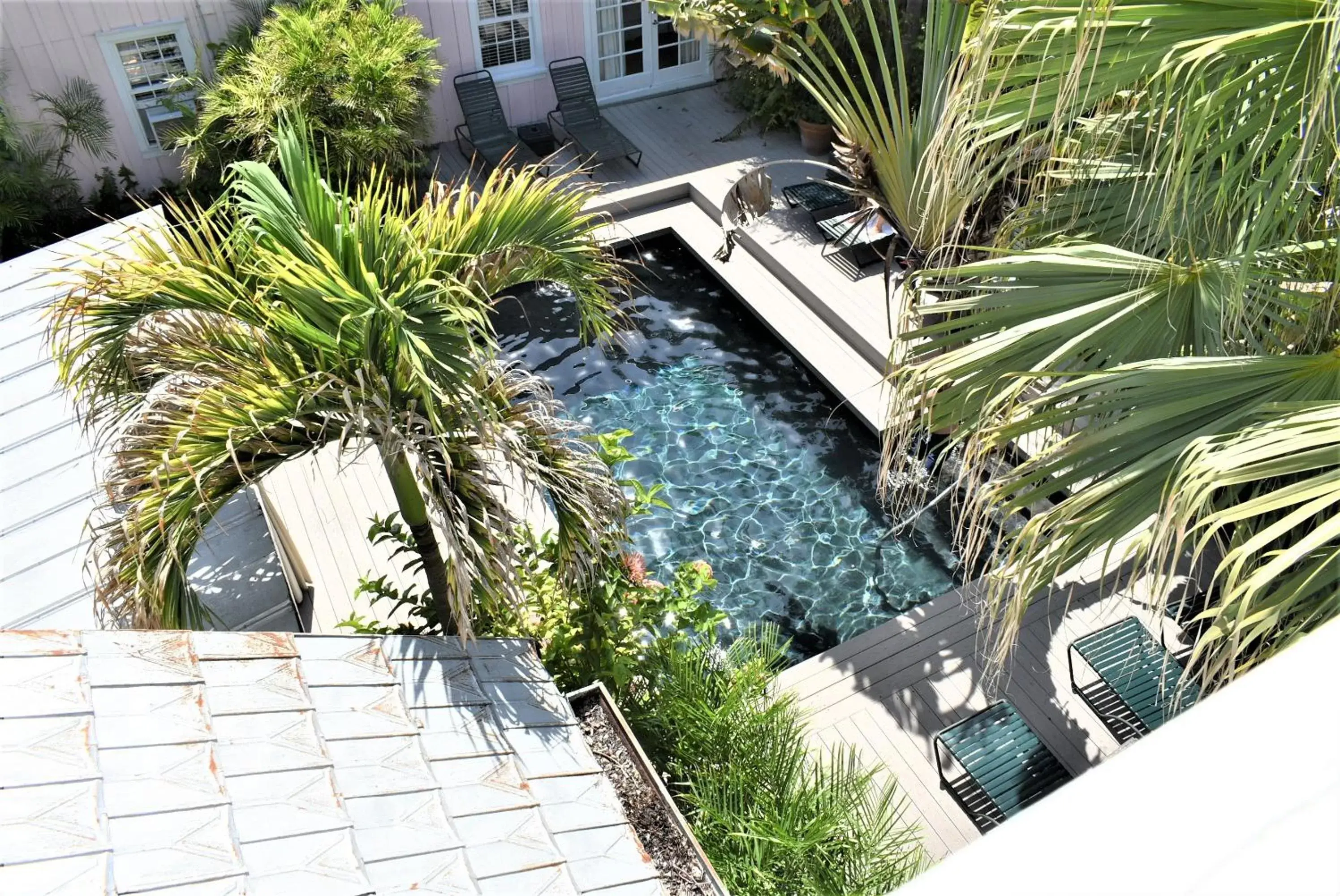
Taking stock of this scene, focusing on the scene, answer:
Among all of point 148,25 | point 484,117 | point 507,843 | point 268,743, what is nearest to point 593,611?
point 507,843

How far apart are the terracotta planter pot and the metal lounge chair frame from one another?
308 cm

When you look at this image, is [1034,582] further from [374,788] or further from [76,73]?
[76,73]

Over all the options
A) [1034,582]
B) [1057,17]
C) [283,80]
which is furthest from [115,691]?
[283,80]

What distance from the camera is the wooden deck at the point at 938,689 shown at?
620 centimetres

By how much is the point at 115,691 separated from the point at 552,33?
11.1 meters

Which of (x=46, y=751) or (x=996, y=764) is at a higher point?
(x=46, y=751)

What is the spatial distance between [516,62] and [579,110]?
1030mm

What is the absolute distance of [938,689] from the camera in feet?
21.7

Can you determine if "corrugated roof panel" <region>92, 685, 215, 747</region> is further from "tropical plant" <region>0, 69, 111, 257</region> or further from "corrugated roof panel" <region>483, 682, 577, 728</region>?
"tropical plant" <region>0, 69, 111, 257</region>

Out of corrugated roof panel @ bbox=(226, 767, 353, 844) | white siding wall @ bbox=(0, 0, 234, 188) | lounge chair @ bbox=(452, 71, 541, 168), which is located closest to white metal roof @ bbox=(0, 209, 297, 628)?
corrugated roof panel @ bbox=(226, 767, 353, 844)

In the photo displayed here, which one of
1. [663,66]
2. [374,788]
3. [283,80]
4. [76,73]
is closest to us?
[374,788]

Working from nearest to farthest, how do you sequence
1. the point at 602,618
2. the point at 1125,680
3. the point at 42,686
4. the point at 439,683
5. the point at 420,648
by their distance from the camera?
the point at 42,686, the point at 439,683, the point at 420,648, the point at 602,618, the point at 1125,680

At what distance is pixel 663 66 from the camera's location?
533 inches

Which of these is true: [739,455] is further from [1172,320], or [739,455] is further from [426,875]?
[426,875]
